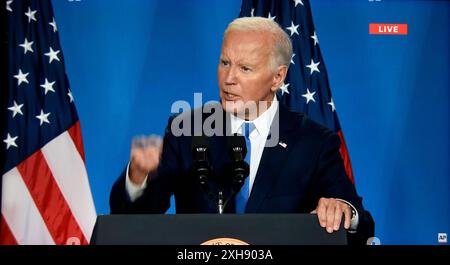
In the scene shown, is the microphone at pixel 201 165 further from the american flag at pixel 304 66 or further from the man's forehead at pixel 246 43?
the american flag at pixel 304 66

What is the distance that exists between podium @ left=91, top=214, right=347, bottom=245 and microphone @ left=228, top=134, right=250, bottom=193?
19 centimetres

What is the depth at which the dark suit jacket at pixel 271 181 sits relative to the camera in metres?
3.51

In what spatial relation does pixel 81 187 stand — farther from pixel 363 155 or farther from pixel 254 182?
pixel 363 155

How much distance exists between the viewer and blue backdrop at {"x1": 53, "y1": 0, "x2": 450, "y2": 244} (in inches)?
151

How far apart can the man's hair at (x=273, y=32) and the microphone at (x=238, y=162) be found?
1127 mm

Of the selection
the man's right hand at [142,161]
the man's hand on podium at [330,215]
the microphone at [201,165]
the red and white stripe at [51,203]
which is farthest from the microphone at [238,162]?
the red and white stripe at [51,203]

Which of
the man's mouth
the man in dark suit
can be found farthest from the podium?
the man's mouth

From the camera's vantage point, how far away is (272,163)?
3.57 metres

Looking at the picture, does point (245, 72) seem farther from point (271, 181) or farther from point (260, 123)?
point (271, 181)

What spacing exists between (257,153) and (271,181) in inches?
6.6

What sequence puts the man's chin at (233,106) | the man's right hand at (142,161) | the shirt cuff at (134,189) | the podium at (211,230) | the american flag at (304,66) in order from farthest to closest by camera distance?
the american flag at (304,66) < the man's chin at (233,106) < the shirt cuff at (134,189) < the man's right hand at (142,161) < the podium at (211,230)

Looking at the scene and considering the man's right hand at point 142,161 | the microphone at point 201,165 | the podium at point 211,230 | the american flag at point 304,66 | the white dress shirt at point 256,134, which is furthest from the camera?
the american flag at point 304,66

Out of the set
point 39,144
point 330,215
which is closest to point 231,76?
point 39,144
